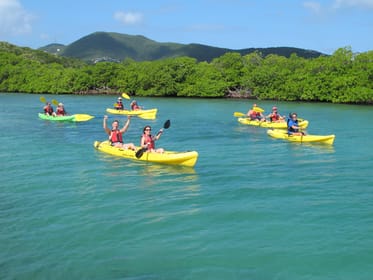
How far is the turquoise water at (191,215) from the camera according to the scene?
720 cm

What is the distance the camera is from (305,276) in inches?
272

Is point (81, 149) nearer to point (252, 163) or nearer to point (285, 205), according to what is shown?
point (252, 163)

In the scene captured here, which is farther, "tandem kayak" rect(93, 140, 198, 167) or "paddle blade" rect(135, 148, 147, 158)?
"paddle blade" rect(135, 148, 147, 158)

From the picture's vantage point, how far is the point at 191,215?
9.49 meters

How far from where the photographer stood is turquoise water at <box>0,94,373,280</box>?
23.6ft

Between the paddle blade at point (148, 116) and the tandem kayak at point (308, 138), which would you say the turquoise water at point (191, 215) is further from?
the paddle blade at point (148, 116)

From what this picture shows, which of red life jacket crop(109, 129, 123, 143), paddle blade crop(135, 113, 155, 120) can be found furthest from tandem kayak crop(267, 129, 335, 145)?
paddle blade crop(135, 113, 155, 120)

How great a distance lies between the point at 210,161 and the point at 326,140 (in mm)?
5599

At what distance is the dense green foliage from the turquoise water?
27.5 m

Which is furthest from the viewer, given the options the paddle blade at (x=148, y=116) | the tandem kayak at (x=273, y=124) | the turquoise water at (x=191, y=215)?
the paddle blade at (x=148, y=116)

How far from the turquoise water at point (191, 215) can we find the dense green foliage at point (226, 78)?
90.3 ft

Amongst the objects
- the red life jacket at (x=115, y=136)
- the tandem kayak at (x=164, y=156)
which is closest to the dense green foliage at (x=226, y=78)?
the red life jacket at (x=115, y=136)

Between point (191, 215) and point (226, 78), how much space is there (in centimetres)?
4487

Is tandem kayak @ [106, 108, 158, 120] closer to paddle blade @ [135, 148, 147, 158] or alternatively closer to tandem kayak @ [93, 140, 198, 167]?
tandem kayak @ [93, 140, 198, 167]
